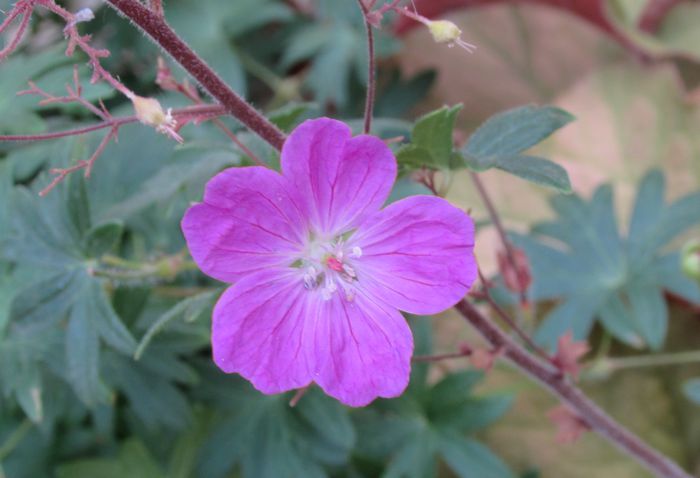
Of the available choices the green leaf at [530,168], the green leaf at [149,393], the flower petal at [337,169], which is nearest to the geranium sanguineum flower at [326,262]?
the flower petal at [337,169]

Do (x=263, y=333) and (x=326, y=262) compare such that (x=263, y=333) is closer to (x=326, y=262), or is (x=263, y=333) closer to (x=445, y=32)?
(x=326, y=262)

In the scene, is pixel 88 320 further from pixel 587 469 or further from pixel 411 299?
pixel 587 469

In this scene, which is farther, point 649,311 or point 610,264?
point 610,264

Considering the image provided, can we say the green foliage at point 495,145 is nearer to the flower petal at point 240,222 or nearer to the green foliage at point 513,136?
the green foliage at point 513,136

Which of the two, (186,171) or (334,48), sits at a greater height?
(186,171)

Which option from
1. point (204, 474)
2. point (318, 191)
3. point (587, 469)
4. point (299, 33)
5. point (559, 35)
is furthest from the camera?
point (559, 35)

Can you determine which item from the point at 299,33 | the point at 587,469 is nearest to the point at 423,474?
the point at 587,469

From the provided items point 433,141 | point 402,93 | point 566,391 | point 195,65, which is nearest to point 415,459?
point 566,391
